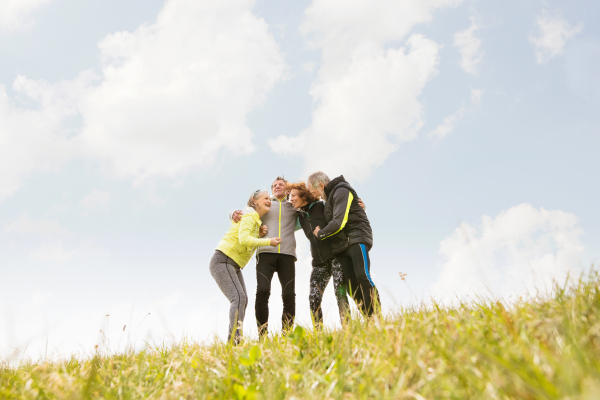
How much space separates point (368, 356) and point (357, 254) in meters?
3.39

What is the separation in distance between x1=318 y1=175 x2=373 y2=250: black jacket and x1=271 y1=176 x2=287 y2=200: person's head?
1025 mm

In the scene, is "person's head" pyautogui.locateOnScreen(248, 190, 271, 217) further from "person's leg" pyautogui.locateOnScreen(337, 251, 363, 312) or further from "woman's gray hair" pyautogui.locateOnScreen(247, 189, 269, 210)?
"person's leg" pyautogui.locateOnScreen(337, 251, 363, 312)

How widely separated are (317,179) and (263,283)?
2036 mm

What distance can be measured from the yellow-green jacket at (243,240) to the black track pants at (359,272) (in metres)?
1.32

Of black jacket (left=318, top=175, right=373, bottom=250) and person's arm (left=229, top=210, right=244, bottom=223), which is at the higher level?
person's arm (left=229, top=210, right=244, bottom=223)

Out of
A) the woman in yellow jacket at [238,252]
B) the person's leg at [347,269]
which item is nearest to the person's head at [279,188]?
the woman in yellow jacket at [238,252]

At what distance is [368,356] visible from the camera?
2.23 meters

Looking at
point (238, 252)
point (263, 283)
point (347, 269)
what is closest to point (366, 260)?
point (347, 269)

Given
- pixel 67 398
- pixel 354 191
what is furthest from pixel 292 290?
pixel 67 398

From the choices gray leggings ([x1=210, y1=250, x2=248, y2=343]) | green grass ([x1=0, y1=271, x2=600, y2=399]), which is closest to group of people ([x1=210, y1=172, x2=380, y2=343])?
gray leggings ([x1=210, y1=250, x2=248, y2=343])

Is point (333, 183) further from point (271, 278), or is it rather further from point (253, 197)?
point (271, 278)

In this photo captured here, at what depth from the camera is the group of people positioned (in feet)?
18.8

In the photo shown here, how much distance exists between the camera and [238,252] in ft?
20.8

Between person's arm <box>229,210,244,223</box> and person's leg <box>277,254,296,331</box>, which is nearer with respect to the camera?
person's leg <box>277,254,296,331</box>
